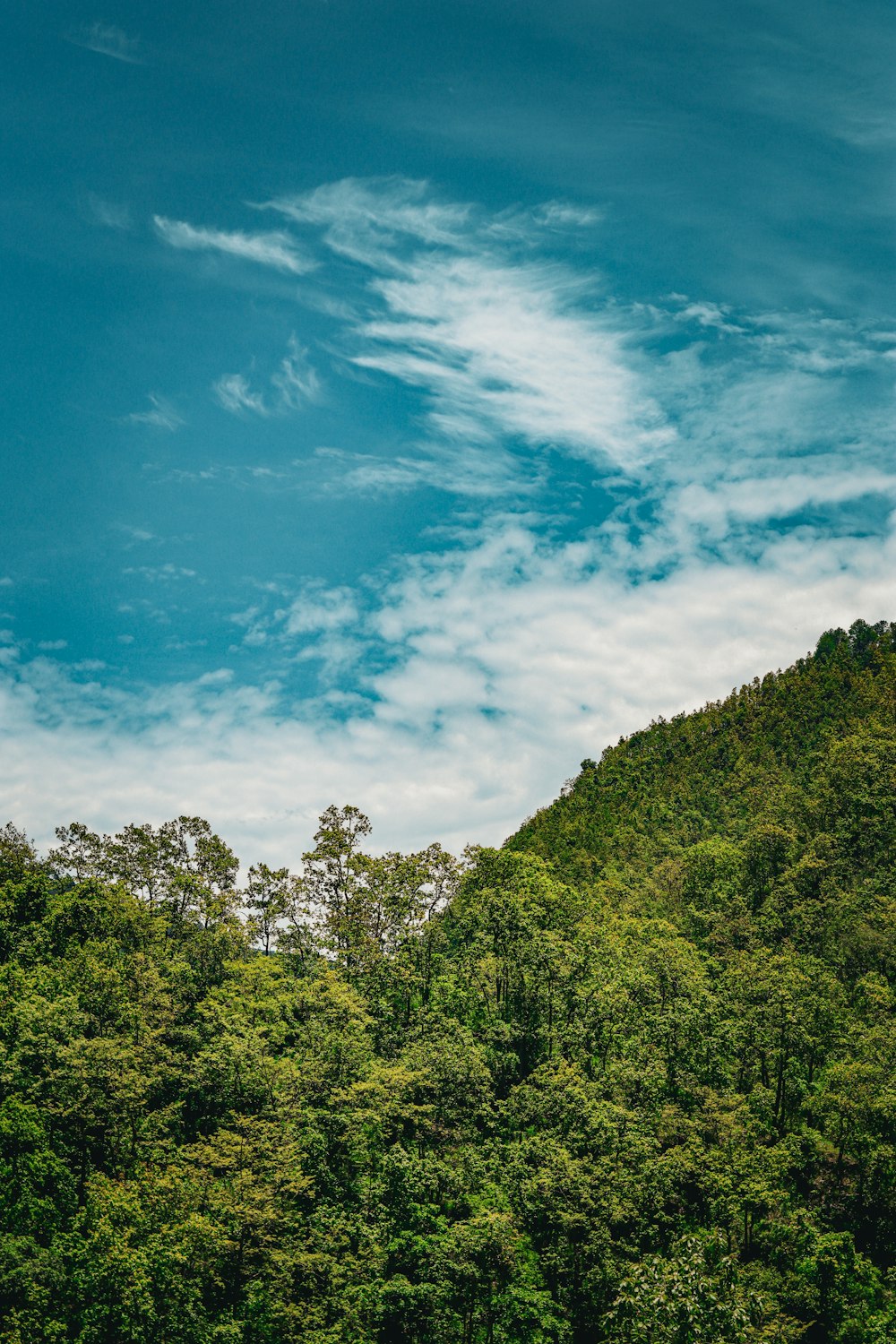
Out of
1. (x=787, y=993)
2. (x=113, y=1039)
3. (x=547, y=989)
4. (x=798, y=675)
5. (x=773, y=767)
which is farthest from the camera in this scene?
(x=798, y=675)

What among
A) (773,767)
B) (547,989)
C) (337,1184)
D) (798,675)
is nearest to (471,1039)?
(547,989)

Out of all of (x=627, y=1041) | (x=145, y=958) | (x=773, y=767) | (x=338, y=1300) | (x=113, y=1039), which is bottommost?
(x=338, y=1300)

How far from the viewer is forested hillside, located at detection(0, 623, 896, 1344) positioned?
1369 inches

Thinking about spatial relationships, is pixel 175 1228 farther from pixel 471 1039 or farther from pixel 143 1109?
pixel 471 1039

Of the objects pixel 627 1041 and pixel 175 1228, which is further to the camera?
pixel 627 1041

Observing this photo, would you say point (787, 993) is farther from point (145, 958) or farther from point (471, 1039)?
point (145, 958)

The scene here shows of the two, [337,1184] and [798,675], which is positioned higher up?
[798,675]

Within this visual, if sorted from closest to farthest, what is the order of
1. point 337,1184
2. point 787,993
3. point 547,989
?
point 337,1184 < point 787,993 < point 547,989

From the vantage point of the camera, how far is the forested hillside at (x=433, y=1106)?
114ft

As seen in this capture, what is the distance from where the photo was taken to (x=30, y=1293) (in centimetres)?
3309

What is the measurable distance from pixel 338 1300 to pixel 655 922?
32170mm

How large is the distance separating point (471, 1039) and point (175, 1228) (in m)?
17.5

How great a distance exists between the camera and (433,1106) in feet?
142

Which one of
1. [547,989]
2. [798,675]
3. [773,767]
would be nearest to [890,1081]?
[547,989]
